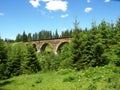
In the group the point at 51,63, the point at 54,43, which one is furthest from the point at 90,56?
the point at 54,43

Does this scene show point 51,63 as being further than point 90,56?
Yes

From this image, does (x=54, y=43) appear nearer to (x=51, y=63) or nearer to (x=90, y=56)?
(x=51, y=63)

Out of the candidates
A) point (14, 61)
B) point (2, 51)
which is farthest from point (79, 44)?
point (14, 61)

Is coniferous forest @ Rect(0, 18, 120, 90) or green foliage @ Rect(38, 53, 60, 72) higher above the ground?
coniferous forest @ Rect(0, 18, 120, 90)

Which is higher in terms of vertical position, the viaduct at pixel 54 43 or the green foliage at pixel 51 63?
the viaduct at pixel 54 43

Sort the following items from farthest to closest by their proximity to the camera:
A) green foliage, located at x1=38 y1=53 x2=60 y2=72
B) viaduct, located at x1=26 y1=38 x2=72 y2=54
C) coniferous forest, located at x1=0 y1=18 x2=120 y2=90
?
viaduct, located at x1=26 y1=38 x2=72 y2=54
green foliage, located at x1=38 y1=53 x2=60 y2=72
coniferous forest, located at x1=0 y1=18 x2=120 y2=90

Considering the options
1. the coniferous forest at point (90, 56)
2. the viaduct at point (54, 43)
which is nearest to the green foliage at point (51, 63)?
the coniferous forest at point (90, 56)

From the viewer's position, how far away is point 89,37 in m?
29.2

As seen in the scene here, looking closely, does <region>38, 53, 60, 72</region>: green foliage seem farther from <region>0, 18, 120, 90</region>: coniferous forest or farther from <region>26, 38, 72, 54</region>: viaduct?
<region>26, 38, 72, 54</region>: viaduct

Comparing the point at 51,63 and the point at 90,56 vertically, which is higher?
the point at 90,56

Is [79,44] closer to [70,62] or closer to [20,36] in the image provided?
[70,62]

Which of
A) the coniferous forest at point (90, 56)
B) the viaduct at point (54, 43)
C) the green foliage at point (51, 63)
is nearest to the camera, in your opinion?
the coniferous forest at point (90, 56)

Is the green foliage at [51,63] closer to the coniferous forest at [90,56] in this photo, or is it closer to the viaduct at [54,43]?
the coniferous forest at [90,56]

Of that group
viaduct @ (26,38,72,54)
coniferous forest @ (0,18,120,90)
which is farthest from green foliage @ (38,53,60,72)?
viaduct @ (26,38,72,54)
